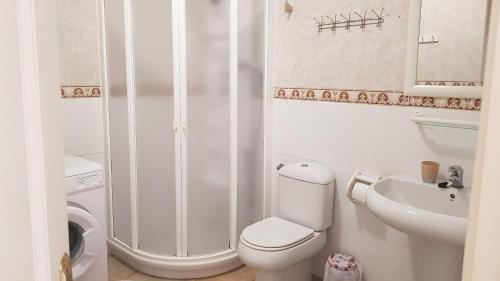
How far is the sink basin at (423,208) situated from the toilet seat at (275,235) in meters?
0.53

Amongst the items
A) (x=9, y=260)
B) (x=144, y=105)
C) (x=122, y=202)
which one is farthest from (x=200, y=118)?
(x=9, y=260)

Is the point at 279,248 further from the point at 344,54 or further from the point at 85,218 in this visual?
the point at 344,54

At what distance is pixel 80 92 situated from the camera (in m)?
2.55

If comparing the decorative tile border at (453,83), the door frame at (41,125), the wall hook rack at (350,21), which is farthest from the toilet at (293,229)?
the door frame at (41,125)

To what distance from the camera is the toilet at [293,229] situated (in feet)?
6.81

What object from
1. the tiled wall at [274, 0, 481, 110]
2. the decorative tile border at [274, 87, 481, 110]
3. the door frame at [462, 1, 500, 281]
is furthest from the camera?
the tiled wall at [274, 0, 481, 110]

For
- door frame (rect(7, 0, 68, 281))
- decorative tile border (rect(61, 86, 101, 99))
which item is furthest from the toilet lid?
door frame (rect(7, 0, 68, 281))

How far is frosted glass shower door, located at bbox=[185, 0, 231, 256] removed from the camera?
7.77 feet

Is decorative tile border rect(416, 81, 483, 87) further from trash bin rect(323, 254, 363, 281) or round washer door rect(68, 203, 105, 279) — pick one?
round washer door rect(68, 203, 105, 279)

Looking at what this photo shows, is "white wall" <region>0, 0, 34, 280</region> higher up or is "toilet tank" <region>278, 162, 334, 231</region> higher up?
"white wall" <region>0, 0, 34, 280</region>

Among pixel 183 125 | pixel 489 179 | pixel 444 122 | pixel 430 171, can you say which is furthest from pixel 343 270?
pixel 489 179

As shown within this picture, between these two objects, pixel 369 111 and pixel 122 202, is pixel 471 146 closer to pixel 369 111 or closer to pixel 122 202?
pixel 369 111

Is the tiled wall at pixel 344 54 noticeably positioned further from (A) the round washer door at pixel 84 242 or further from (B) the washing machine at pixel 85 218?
(A) the round washer door at pixel 84 242

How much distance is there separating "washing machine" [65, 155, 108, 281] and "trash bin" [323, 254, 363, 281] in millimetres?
1345
